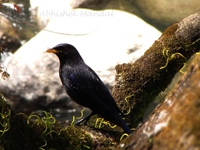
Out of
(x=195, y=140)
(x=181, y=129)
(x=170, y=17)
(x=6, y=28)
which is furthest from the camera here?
(x=170, y=17)

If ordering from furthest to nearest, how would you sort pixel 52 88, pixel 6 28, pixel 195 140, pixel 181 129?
pixel 6 28
pixel 52 88
pixel 181 129
pixel 195 140

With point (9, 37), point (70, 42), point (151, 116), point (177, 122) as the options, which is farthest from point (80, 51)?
point (177, 122)

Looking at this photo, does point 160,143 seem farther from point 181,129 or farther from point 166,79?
point 166,79

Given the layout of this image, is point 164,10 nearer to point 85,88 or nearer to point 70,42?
point 70,42

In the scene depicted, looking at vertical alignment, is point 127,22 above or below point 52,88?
above

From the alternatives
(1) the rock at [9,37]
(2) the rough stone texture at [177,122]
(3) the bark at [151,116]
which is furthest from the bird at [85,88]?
(1) the rock at [9,37]

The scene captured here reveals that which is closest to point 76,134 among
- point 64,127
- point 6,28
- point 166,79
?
point 64,127

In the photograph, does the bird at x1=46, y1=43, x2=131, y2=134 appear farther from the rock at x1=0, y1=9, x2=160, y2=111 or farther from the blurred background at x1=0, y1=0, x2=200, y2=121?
the rock at x1=0, y1=9, x2=160, y2=111
